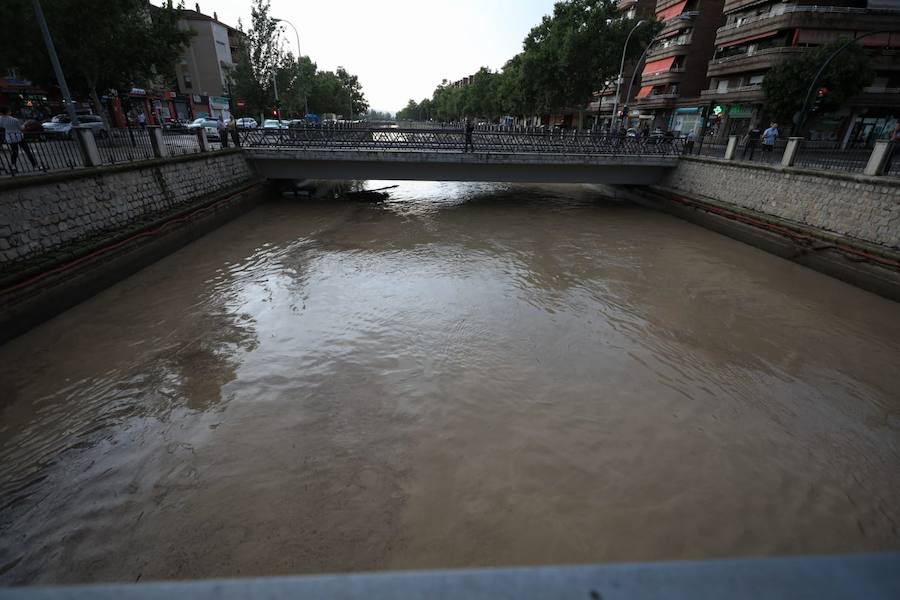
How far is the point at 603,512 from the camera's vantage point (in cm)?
529

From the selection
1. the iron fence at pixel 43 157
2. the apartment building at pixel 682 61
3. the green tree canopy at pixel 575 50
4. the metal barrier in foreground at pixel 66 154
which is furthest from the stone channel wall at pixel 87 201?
the apartment building at pixel 682 61

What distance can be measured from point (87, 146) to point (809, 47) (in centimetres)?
4064

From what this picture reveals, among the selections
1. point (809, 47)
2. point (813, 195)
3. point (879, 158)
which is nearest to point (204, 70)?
point (809, 47)

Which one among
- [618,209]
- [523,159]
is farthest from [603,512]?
[618,209]

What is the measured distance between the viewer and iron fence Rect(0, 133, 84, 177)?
10.9m

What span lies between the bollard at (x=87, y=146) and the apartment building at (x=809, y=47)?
3094 cm

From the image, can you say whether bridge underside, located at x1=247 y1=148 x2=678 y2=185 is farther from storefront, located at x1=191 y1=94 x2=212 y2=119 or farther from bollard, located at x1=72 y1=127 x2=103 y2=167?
storefront, located at x1=191 y1=94 x2=212 y2=119

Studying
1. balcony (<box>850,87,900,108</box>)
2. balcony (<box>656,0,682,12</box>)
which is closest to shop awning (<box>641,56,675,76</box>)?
balcony (<box>656,0,682,12</box>)

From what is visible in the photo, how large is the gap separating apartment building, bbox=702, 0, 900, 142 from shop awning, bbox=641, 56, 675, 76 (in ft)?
21.8

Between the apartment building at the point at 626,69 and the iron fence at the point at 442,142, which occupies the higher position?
the apartment building at the point at 626,69

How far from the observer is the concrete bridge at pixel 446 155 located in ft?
66.4

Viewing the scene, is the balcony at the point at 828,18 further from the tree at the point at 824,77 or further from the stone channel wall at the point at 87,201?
the stone channel wall at the point at 87,201

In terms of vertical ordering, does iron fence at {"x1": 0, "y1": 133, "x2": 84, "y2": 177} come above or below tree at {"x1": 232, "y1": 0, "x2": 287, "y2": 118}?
below

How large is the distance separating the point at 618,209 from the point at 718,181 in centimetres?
480
